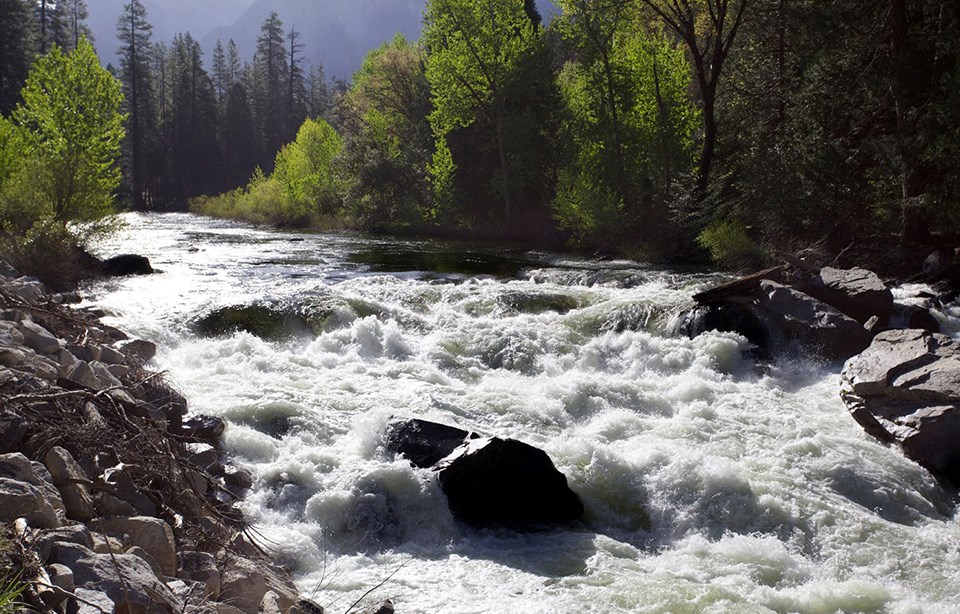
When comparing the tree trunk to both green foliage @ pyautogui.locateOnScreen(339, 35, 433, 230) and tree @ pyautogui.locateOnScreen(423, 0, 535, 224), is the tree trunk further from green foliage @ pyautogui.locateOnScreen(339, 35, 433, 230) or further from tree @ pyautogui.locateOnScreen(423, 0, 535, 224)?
green foliage @ pyautogui.locateOnScreen(339, 35, 433, 230)

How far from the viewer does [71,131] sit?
672 inches

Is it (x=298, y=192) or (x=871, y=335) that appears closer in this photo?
(x=871, y=335)

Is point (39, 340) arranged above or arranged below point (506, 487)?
above

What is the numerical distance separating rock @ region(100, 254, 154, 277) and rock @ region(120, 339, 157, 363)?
24.1ft

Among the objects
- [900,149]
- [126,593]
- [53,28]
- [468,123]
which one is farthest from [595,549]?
[53,28]

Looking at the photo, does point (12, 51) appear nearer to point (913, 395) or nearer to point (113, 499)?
point (113, 499)

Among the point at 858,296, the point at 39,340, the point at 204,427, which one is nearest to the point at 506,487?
the point at 204,427

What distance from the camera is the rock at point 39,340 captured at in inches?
292

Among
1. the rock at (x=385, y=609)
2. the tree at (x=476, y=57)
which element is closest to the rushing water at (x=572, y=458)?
the rock at (x=385, y=609)

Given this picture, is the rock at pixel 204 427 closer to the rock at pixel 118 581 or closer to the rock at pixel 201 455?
the rock at pixel 201 455

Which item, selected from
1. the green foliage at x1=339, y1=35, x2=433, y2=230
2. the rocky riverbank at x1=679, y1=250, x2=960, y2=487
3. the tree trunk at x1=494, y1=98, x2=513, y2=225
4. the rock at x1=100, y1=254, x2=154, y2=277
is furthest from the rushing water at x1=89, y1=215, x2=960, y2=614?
the green foliage at x1=339, y1=35, x2=433, y2=230

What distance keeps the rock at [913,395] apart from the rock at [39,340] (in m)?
9.07

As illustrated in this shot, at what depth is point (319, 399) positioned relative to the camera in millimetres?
8773

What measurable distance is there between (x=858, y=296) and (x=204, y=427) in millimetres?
10045
